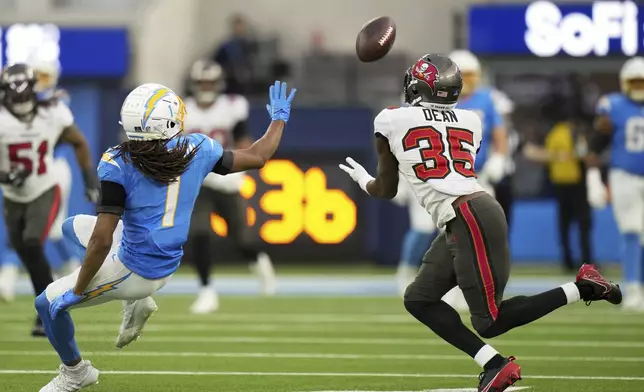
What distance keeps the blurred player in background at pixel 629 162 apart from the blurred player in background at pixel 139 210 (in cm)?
490

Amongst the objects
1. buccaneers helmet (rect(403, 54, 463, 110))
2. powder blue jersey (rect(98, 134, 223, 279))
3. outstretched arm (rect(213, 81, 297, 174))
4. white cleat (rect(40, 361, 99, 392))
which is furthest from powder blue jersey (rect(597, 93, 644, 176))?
white cleat (rect(40, 361, 99, 392))

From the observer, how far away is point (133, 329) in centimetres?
601

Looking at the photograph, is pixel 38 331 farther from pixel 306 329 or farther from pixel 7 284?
pixel 7 284

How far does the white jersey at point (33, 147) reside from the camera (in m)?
8.30

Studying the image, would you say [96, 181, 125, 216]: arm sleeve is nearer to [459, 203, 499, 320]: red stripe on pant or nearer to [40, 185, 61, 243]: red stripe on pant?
[459, 203, 499, 320]: red stripe on pant

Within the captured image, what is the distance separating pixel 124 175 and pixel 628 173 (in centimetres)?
538

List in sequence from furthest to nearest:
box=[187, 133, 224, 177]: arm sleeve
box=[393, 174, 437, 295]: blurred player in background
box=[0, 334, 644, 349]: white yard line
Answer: box=[393, 174, 437, 295]: blurred player in background → box=[0, 334, 644, 349]: white yard line → box=[187, 133, 224, 177]: arm sleeve

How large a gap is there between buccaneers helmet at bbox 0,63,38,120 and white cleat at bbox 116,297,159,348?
254 cm

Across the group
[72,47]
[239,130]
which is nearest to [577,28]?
[239,130]

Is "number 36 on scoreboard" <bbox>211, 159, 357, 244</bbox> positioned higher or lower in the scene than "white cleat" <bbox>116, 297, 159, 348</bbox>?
lower

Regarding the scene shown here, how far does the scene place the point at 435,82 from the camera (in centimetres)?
590

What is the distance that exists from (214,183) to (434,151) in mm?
4382

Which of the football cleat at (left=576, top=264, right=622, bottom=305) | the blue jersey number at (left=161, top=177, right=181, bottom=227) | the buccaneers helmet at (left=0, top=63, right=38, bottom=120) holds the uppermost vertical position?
the buccaneers helmet at (left=0, top=63, right=38, bottom=120)

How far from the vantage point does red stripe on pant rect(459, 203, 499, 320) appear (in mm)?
5723
